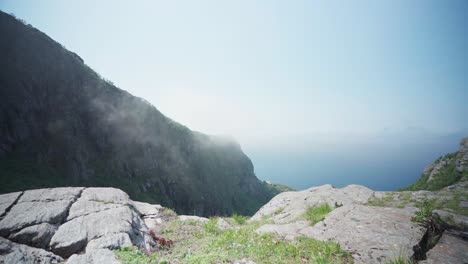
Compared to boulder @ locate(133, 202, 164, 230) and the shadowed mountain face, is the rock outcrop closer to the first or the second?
boulder @ locate(133, 202, 164, 230)

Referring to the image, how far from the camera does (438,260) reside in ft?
20.6

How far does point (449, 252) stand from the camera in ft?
21.9

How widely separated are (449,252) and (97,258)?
1164 cm

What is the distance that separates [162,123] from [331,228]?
7595cm

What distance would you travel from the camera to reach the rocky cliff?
21.8 ft

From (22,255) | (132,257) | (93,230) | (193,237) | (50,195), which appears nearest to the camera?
(132,257)

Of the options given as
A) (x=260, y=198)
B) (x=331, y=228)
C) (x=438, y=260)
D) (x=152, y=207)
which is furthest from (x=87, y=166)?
(x=260, y=198)

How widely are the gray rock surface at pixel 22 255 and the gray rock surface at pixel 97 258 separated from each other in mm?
1233

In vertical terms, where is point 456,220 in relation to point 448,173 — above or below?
above

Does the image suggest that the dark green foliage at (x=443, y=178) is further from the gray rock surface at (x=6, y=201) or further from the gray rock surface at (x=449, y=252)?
the gray rock surface at (x=6, y=201)

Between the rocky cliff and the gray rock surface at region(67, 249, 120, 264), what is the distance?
0.10 feet

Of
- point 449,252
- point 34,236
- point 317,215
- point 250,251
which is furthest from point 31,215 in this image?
point 449,252

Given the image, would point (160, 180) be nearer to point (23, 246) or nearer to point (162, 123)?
point (162, 123)

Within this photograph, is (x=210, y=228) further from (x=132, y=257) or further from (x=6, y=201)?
(x=6, y=201)
